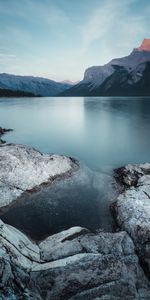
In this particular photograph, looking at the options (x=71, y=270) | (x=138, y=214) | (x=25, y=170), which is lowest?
(x=71, y=270)

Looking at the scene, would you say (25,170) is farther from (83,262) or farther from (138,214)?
(83,262)

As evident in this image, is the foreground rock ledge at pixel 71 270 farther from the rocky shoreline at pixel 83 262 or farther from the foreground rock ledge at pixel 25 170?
the foreground rock ledge at pixel 25 170

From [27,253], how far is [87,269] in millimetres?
2196

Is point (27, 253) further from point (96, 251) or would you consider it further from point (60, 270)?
point (96, 251)

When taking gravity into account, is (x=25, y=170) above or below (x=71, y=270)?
above

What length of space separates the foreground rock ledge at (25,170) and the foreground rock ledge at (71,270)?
497 centimetres

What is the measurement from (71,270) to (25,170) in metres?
8.86

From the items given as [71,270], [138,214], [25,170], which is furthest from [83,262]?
[25,170]

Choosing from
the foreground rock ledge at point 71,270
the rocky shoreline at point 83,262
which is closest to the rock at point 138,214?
the rocky shoreline at point 83,262

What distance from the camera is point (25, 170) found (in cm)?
1525

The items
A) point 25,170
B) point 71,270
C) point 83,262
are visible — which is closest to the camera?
point 71,270

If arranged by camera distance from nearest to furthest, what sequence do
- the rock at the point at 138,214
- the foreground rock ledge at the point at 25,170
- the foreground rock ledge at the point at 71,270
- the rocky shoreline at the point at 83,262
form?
the foreground rock ledge at the point at 71,270 → the rocky shoreline at the point at 83,262 → the rock at the point at 138,214 → the foreground rock ledge at the point at 25,170

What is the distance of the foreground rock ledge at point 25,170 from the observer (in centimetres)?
1345

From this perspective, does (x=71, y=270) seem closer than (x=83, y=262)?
Yes
